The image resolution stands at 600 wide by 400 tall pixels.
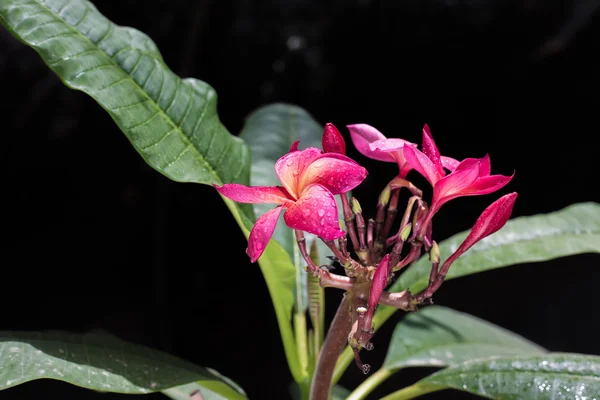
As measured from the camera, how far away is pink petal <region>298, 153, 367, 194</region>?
0.38 metres

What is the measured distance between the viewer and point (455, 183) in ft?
1.31

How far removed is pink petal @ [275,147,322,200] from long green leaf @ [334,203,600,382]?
1.09ft

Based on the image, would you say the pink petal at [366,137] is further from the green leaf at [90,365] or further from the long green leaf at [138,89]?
the green leaf at [90,365]

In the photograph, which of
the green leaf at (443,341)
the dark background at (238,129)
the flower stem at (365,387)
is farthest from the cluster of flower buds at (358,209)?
the dark background at (238,129)

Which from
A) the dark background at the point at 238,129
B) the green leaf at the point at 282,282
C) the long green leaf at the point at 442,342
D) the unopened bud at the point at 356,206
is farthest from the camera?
the dark background at the point at 238,129

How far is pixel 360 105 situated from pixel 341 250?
0.89 metres

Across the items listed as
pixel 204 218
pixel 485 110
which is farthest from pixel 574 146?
pixel 204 218

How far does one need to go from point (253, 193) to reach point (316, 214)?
55 millimetres

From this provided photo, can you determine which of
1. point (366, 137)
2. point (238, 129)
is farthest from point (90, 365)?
point (238, 129)

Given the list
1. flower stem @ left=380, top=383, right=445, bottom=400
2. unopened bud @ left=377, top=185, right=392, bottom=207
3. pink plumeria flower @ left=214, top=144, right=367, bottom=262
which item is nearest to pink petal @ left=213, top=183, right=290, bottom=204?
pink plumeria flower @ left=214, top=144, right=367, bottom=262

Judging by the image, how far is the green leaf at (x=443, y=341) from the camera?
2.70 ft

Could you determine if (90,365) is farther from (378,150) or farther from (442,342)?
(442,342)

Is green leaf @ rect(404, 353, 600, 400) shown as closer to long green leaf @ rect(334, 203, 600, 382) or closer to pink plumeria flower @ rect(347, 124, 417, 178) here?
long green leaf @ rect(334, 203, 600, 382)

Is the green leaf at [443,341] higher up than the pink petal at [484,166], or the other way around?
the pink petal at [484,166]
